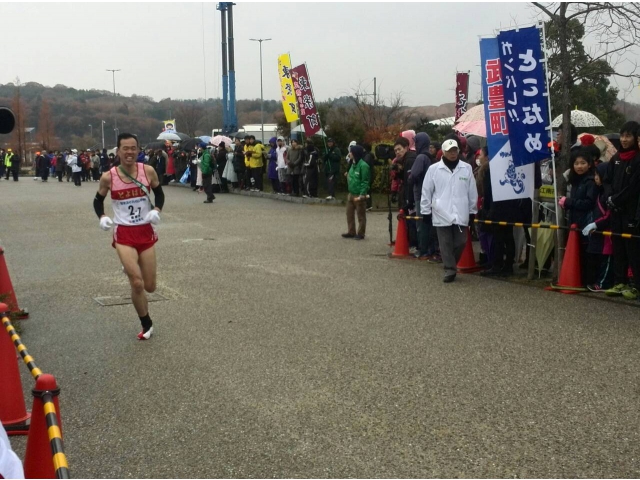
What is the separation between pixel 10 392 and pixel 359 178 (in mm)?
9517

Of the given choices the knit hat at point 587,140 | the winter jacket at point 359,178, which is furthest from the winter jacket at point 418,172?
the knit hat at point 587,140

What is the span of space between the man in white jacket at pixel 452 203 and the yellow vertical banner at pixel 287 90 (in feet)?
45.1

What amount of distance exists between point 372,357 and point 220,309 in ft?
8.51

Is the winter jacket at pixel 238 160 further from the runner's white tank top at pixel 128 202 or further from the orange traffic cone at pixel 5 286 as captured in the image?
the runner's white tank top at pixel 128 202

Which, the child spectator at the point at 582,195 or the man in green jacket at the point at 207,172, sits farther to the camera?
the man in green jacket at the point at 207,172

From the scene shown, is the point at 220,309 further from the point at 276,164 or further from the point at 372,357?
the point at 276,164

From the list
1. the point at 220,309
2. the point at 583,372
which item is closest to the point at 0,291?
the point at 220,309

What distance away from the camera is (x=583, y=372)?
5863 millimetres

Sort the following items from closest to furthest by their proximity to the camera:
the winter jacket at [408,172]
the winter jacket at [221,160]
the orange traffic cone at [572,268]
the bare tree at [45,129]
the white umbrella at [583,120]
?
the orange traffic cone at [572,268] → the winter jacket at [408,172] → the white umbrella at [583,120] → the winter jacket at [221,160] → the bare tree at [45,129]

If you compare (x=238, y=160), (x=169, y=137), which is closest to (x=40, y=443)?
(x=238, y=160)

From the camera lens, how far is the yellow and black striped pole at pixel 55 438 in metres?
2.91

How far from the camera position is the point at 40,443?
3584mm

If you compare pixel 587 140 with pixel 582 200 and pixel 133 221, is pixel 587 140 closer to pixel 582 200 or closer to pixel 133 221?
pixel 582 200

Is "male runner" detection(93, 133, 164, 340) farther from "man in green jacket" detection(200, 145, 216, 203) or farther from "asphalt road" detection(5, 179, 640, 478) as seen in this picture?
"man in green jacket" detection(200, 145, 216, 203)
